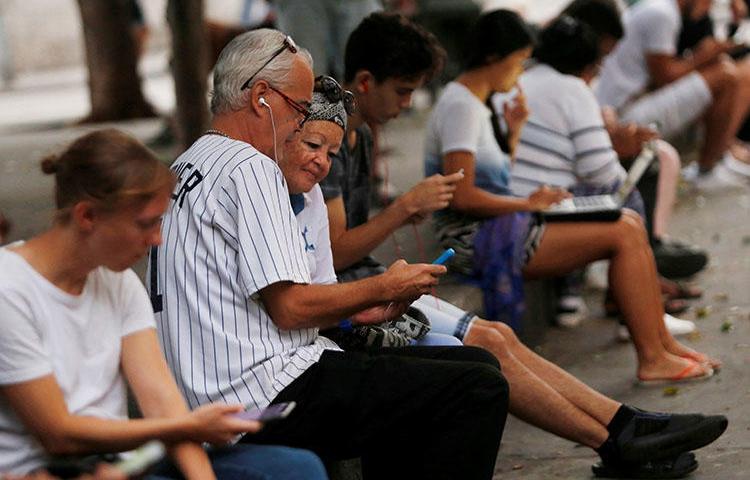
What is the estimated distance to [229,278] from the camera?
3.53 meters

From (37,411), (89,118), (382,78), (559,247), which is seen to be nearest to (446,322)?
(382,78)

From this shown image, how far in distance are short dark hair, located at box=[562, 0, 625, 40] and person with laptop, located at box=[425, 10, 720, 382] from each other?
1378 millimetres

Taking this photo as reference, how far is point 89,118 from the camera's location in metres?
12.6

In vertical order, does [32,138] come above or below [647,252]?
below

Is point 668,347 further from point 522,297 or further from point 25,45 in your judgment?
point 25,45

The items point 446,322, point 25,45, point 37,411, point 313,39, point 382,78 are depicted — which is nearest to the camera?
point 37,411

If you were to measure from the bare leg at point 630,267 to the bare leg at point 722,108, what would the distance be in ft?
13.2

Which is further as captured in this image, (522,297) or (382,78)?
(522,297)

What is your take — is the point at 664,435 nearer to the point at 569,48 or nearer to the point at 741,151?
the point at 569,48

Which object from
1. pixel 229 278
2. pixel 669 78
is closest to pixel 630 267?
pixel 229 278

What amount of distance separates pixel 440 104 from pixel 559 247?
0.75 meters

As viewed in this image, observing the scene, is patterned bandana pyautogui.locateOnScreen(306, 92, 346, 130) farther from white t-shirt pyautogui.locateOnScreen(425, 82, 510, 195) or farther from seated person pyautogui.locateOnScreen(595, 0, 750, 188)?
seated person pyautogui.locateOnScreen(595, 0, 750, 188)

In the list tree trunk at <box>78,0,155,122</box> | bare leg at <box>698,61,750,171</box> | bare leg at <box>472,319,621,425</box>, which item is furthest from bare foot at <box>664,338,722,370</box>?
tree trunk at <box>78,0,155,122</box>

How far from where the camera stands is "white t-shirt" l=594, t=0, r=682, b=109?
909 cm
